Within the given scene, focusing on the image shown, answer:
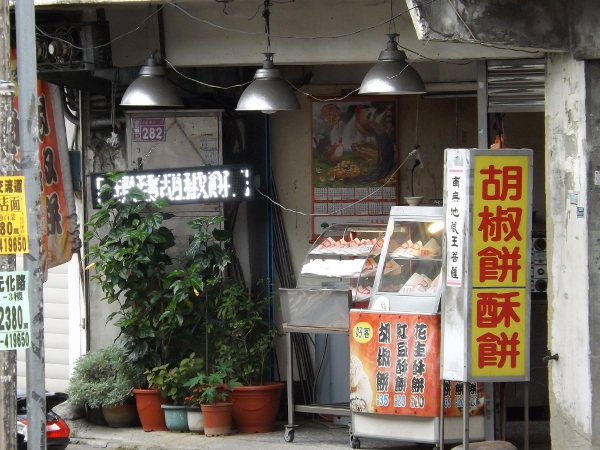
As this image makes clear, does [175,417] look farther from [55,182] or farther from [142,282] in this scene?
[55,182]

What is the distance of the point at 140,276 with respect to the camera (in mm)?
10297

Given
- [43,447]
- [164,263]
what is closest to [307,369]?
[164,263]

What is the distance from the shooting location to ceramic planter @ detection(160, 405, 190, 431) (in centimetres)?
1034

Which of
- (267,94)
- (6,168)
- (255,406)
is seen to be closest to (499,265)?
(267,94)

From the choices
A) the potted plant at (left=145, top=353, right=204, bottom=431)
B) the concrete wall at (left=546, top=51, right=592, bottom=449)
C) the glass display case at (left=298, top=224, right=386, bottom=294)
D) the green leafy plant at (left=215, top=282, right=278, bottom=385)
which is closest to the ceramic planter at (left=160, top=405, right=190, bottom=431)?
the potted plant at (left=145, top=353, right=204, bottom=431)

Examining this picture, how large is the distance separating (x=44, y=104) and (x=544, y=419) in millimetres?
5933

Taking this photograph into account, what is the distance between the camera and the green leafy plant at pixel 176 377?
1017 centimetres

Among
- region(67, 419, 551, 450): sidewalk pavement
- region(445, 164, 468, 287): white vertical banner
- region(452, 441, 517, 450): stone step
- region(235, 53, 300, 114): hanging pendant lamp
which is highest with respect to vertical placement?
region(235, 53, 300, 114): hanging pendant lamp

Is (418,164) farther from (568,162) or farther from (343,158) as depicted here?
(568,162)

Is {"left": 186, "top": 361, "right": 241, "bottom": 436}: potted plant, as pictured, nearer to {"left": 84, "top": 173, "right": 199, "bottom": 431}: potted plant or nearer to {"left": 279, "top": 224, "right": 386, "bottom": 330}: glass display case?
{"left": 84, "top": 173, "right": 199, "bottom": 431}: potted plant

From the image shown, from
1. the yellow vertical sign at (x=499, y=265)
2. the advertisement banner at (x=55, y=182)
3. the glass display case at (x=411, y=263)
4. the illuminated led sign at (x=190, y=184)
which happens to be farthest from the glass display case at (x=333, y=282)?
the advertisement banner at (x=55, y=182)

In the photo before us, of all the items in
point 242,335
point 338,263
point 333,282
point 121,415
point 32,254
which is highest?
point 32,254

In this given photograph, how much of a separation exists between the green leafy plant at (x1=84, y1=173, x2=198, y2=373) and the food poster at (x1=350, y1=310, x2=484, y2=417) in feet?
6.56

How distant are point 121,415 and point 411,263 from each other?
136 inches
